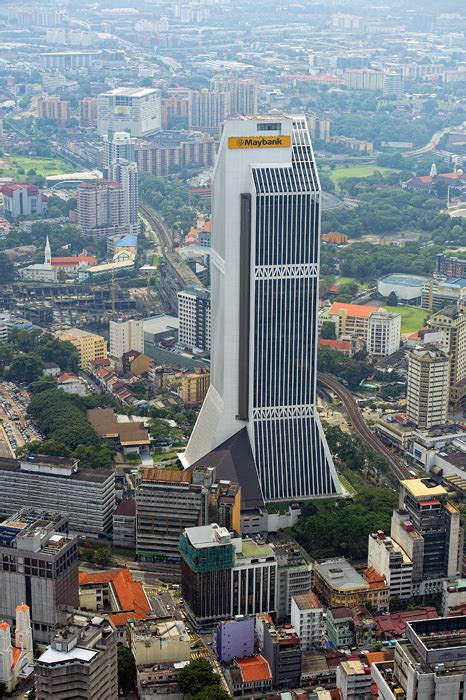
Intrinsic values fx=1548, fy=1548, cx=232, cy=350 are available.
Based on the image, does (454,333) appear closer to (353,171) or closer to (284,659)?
(284,659)

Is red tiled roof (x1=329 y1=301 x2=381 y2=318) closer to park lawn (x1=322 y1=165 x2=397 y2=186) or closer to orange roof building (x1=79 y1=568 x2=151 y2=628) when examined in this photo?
orange roof building (x1=79 y1=568 x2=151 y2=628)

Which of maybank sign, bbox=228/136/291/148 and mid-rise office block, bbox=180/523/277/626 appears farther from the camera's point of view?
maybank sign, bbox=228/136/291/148

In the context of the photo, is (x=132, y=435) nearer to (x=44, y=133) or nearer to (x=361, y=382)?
(x=361, y=382)

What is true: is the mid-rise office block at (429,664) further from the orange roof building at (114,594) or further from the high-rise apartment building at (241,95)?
the high-rise apartment building at (241,95)

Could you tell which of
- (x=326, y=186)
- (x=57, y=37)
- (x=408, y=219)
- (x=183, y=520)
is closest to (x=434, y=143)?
(x=326, y=186)

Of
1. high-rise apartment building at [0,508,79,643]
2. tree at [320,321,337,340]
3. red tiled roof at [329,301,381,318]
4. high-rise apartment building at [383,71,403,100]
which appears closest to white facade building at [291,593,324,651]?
high-rise apartment building at [0,508,79,643]

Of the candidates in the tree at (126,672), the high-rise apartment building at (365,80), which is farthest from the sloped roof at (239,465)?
the high-rise apartment building at (365,80)
